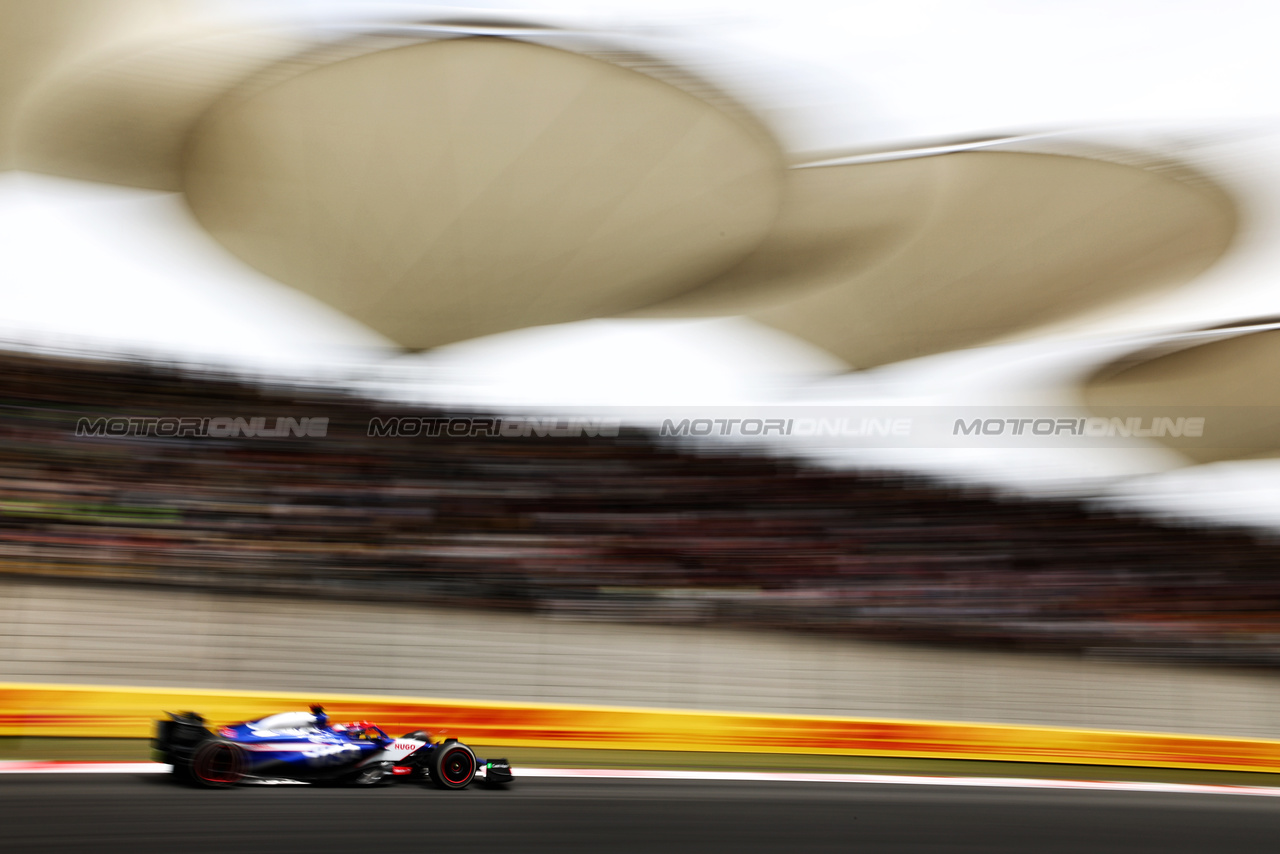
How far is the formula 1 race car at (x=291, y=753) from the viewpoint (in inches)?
203

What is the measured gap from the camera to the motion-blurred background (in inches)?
313

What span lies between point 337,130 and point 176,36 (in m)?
1.64

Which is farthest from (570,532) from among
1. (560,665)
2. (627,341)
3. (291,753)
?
(291,753)

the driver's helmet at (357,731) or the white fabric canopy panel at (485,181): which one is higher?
the white fabric canopy panel at (485,181)

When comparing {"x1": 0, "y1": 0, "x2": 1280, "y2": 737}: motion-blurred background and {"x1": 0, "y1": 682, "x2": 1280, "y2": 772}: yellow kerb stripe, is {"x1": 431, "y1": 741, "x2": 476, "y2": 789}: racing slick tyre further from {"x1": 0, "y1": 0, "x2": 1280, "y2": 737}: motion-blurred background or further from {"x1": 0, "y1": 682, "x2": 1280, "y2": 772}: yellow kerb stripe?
{"x1": 0, "y1": 0, "x2": 1280, "y2": 737}: motion-blurred background

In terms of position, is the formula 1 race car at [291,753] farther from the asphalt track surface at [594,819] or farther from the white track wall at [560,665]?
the white track wall at [560,665]

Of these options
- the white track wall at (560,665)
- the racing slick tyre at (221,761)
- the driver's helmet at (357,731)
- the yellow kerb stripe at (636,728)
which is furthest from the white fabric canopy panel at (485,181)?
the racing slick tyre at (221,761)

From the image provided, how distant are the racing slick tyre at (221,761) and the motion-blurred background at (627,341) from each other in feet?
7.32

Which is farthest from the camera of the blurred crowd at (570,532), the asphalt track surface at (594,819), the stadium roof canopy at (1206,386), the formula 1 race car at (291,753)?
the stadium roof canopy at (1206,386)

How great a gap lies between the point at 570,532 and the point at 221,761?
576cm

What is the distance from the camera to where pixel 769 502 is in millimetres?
13188

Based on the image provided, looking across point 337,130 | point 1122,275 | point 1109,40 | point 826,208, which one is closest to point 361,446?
point 337,130

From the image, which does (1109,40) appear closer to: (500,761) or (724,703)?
(724,703)

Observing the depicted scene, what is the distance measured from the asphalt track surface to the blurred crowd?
2351 millimetres
